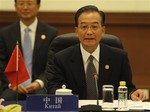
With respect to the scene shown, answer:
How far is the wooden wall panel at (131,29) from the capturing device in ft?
19.9

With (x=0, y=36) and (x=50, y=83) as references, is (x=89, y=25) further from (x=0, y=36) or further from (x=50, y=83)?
(x=0, y=36)

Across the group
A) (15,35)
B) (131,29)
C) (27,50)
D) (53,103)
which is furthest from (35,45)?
(53,103)

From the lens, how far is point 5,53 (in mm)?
4969

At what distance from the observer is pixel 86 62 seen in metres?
3.91

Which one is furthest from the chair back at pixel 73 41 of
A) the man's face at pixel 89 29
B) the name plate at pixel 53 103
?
the name plate at pixel 53 103

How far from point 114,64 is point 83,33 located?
1.34ft

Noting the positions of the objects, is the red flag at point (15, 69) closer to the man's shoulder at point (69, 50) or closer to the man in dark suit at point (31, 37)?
the man's shoulder at point (69, 50)

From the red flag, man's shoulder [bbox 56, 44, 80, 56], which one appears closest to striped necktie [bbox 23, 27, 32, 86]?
man's shoulder [bbox 56, 44, 80, 56]

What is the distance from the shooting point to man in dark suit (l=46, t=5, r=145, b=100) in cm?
383

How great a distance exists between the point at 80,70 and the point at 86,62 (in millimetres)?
94

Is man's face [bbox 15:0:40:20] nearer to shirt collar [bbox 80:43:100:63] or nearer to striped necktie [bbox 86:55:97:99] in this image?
shirt collar [bbox 80:43:100:63]

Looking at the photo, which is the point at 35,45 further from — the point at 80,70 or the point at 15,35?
the point at 80,70

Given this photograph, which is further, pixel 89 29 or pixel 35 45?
pixel 35 45

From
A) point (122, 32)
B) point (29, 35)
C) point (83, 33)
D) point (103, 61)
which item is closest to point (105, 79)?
point (103, 61)
